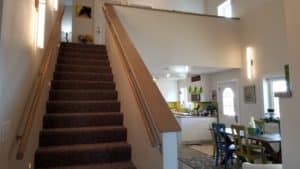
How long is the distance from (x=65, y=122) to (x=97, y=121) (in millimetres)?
428

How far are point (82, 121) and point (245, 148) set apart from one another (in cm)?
312

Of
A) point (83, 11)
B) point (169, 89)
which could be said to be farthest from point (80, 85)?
point (169, 89)

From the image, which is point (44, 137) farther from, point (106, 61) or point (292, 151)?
point (292, 151)

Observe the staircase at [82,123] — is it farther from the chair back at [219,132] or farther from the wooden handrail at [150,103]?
the chair back at [219,132]

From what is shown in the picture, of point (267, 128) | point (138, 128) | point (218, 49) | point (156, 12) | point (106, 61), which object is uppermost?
point (156, 12)

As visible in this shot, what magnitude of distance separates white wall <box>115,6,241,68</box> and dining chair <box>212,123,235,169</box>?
187 cm

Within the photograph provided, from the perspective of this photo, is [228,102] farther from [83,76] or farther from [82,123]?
[82,123]

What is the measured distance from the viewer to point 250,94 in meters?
6.38

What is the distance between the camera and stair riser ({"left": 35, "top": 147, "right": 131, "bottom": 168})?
2.67 meters

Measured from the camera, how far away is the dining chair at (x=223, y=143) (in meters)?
4.97

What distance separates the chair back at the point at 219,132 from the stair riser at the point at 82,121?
8.59 feet

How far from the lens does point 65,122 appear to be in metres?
3.26

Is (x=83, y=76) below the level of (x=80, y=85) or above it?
above

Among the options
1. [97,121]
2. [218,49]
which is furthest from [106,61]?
[218,49]
